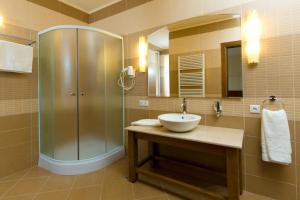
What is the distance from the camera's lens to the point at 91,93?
2363 millimetres

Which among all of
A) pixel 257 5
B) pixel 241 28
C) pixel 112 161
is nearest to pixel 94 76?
pixel 112 161

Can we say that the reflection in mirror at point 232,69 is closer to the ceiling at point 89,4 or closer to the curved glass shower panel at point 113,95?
the curved glass shower panel at point 113,95

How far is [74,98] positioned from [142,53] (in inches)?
45.8

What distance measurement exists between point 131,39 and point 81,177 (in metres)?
2.12

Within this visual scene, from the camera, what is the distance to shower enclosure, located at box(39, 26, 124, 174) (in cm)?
221

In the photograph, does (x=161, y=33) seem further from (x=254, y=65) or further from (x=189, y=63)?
(x=254, y=65)

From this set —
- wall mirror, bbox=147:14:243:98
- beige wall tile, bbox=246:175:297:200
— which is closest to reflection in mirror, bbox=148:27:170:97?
wall mirror, bbox=147:14:243:98

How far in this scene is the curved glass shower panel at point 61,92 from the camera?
220 centimetres

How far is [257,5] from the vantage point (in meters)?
1.72

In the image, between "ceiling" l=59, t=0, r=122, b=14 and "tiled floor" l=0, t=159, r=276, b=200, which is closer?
"tiled floor" l=0, t=159, r=276, b=200

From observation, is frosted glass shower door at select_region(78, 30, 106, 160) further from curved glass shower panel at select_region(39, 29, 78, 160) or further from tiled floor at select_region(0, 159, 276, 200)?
tiled floor at select_region(0, 159, 276, 200)

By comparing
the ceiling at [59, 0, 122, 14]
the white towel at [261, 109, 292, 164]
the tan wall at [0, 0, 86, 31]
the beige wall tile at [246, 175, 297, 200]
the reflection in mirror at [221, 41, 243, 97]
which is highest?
the ceiling at [59, 0, 122, 14]

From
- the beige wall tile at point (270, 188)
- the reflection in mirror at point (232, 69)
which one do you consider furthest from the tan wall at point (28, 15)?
the beige wall tile at point (270, 188)

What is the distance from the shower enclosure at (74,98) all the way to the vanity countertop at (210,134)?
30.1 inches
